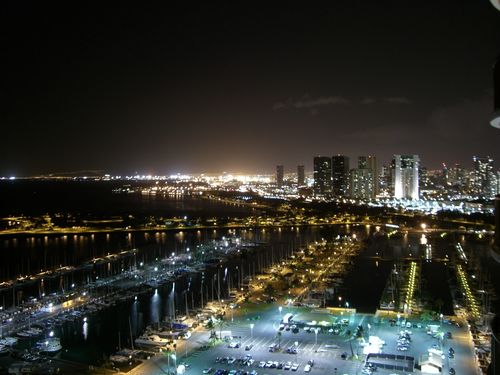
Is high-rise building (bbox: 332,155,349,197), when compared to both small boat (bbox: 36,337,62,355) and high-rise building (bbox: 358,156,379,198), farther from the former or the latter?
small boat (bbox: 36,337,62,355)

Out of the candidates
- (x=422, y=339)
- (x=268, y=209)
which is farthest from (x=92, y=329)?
(x=268, y=209)

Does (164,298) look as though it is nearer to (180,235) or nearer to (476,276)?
(476,276)

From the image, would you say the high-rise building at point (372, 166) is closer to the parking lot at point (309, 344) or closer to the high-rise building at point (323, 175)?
the high-rise building at point (323, 175)

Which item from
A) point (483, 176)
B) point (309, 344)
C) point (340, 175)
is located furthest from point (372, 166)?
point (309, 344)

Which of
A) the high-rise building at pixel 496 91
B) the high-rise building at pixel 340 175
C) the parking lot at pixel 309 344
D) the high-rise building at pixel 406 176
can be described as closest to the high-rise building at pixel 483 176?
the high-rise building at pixel 406 176

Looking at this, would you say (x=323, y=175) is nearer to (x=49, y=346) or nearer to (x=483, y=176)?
(x=483, y=176)

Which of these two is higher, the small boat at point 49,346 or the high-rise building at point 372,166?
the high-rise building at point 372,166
